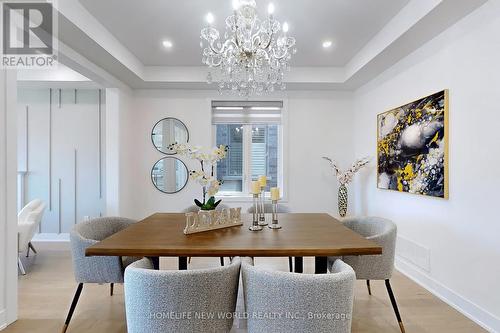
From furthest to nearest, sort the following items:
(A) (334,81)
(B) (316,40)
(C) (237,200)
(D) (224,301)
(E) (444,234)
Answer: (C) (237,200) → (A) (334,81) → (B) (316,40) → (E) (444,234) → (D) (224,301)

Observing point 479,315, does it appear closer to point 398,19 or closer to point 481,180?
point 481,180

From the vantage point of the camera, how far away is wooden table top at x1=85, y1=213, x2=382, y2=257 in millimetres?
1487

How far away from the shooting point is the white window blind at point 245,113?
14.7ft

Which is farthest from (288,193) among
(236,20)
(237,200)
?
(236,20)

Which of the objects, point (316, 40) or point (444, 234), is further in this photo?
point (316, 40)

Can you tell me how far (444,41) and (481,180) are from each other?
1313mm

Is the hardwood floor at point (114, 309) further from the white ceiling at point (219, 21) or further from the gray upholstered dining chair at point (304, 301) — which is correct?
the white ceiling at point (219, 21)

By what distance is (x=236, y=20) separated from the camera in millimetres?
2102

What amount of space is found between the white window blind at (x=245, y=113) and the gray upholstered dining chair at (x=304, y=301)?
3463 mm

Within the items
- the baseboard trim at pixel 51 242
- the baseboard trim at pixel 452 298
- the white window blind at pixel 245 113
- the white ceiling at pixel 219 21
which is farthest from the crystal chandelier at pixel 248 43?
the baseboard trim at pixel 51 242

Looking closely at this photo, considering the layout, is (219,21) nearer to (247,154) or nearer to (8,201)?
(247,154)

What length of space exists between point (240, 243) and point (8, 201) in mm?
1849

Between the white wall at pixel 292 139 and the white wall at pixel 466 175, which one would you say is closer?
the white wall at pixel 466 175

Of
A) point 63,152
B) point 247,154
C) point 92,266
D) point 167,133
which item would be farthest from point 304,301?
point 63,152
